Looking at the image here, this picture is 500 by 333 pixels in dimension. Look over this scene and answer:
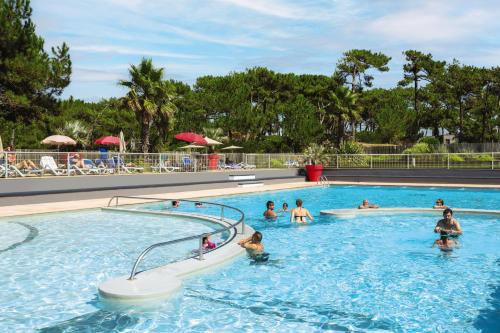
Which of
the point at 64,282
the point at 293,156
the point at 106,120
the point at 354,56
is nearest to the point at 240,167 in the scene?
the point at 293,156

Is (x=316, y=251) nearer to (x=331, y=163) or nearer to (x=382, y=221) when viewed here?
(x=382, y=221)

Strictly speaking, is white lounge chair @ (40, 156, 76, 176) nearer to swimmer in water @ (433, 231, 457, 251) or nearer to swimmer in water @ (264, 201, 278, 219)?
swimmer in water @ (264, 201, 278, 219)

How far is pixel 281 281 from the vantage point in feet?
A: 30.6

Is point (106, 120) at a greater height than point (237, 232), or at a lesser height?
greater

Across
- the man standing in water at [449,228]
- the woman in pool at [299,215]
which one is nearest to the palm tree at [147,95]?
the woman in pool at [299,215]

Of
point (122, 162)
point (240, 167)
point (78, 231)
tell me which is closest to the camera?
point (78, 231)

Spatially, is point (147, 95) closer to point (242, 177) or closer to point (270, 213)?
point (242, 177)

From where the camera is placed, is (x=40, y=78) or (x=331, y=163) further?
(x=331, y=163)

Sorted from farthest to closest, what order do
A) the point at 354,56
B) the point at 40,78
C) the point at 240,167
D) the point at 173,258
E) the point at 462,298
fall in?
1. the point at 354,56
2. the point at 240,167
3. the point at 40,78
4. the point at 173,258
5. the point at 462,298

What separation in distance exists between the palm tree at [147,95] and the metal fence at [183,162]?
485 centimetres

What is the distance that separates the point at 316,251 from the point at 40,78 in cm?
2094

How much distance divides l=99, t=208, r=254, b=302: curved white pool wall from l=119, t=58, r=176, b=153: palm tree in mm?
21804

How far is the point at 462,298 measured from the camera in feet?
27.3

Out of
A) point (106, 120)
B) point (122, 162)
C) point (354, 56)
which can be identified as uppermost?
point (354, 56)
